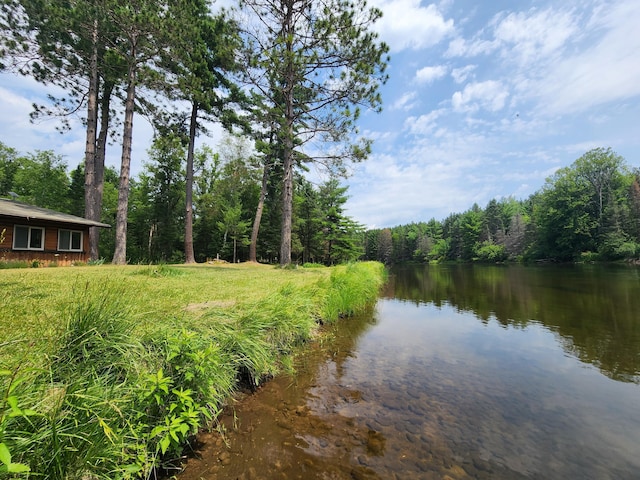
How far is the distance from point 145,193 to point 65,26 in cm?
2007

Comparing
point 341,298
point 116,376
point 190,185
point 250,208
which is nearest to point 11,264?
point 190,185

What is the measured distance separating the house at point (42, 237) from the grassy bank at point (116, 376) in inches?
502

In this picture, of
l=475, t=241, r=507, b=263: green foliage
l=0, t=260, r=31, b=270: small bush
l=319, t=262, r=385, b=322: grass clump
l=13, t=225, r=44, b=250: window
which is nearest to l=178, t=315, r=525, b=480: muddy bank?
l=319, t=262, r=385, b=322: grass clump

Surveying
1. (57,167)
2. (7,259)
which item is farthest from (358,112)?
(57,167)

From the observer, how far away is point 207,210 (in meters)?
31.8

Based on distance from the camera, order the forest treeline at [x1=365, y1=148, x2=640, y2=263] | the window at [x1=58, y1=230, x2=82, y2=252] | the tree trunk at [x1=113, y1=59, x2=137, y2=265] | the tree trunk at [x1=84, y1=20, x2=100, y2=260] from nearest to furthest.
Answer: the tree trunk at [x1=113, y1=59, x2=137, y2=265] → the tree trunk at [x1=84, y1=20, x2=100, y2=260] → the window at [x1=58, y1=230, x2=82, y2=252] → the forest treeline at [x1=365, y1=148, x2=640, y2=263]

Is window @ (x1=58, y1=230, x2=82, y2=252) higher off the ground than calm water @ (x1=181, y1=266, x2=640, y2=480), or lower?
higher

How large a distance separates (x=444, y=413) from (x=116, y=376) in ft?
11.8

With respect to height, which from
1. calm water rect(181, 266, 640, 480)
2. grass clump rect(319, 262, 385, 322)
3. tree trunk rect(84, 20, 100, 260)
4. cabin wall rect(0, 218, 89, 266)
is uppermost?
tree trunk rect(84, 20, 100, 260)

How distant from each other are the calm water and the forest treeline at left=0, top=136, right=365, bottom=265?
902 inches

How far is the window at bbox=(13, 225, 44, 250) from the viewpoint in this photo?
14.5 m

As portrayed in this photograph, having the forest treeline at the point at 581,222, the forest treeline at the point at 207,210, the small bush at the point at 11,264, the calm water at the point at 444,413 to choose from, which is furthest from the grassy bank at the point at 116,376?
the forest treeline at the point at 581,222

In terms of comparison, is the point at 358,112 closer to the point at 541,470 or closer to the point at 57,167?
the point at 541,470

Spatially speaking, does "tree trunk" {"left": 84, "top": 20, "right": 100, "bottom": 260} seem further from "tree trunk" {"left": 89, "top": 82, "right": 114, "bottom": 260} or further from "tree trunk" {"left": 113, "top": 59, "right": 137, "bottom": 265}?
"tree trunk" {"left": 113, "top": 59, "right": 137, "bottom": 265}
